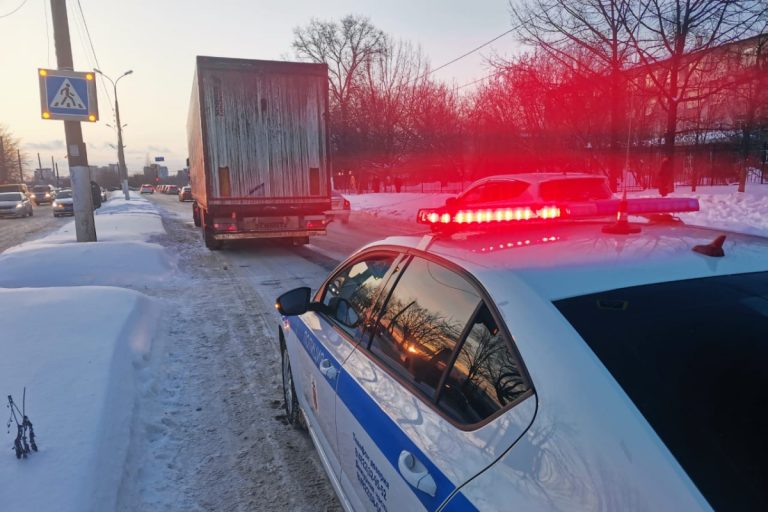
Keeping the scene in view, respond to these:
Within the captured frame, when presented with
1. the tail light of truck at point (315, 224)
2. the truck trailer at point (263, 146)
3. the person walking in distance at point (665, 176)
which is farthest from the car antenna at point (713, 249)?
the person walking in distance at point (665, 176)

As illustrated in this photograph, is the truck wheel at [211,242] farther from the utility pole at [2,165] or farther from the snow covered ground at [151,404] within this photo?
the utility pole at [2,165]

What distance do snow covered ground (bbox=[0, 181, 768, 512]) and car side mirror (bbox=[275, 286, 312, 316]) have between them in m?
0.98

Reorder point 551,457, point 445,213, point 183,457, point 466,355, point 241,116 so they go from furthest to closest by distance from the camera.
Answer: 1. point 241,116
2. point 183,457
3. point 445,213
4. point 466,355
5. point 551,457

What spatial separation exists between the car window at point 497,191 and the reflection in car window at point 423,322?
21.5ft

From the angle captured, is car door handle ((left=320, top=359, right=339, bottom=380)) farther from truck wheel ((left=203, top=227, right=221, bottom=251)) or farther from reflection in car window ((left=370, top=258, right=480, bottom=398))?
truck wheel ((left=203, top=227, right=221, bottom=251))

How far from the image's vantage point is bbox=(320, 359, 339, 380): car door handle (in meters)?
2.40

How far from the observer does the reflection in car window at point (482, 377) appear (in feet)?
4.66

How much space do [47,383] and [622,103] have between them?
19.0 m

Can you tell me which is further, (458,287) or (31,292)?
(31,292)

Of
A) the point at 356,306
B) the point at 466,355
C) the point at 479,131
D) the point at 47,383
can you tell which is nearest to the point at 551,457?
the point at 466,355

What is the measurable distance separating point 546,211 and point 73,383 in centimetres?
342

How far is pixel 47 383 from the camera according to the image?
11.6 ft

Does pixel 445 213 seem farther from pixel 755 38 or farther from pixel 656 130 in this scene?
pixel 656 130

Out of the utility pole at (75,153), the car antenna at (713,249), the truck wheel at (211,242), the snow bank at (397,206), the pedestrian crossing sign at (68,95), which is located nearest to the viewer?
the car antenna at (713,249)
